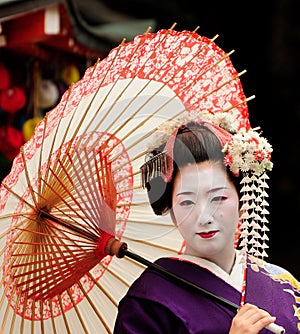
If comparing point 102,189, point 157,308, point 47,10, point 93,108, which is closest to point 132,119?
point 93,108

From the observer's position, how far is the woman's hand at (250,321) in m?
2.55

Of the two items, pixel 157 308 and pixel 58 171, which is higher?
pixel 58 171

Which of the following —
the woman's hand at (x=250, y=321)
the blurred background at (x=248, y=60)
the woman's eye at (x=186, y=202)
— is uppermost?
the blurred background at (x=248, y=60)

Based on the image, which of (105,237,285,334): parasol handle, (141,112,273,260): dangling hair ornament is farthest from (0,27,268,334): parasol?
(141,112,273,260): dangling hair ornament

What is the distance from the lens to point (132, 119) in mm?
3203

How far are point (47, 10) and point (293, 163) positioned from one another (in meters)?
3.15

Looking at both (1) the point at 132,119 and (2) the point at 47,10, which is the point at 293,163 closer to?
(2) the point at 47,10

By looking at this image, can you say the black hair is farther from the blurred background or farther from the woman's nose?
the blurred background

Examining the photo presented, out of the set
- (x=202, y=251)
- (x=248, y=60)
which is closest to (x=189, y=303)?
(x=202, y=251)

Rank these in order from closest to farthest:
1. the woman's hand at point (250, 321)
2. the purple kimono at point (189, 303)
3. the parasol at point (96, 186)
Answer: the woman's hand at point (250, 321) < the purple kimono at point (189, 303) < the parasol at point (96, 186)

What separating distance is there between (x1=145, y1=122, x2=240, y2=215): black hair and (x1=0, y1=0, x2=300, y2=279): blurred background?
304 cm

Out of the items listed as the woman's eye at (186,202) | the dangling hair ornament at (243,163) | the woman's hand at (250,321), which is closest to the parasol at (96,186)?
the dangling hair ornament at (243,163)

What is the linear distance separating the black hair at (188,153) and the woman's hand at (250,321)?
494 millimetres

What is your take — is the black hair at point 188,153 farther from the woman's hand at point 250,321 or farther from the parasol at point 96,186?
the woman's hand at point 250,321
